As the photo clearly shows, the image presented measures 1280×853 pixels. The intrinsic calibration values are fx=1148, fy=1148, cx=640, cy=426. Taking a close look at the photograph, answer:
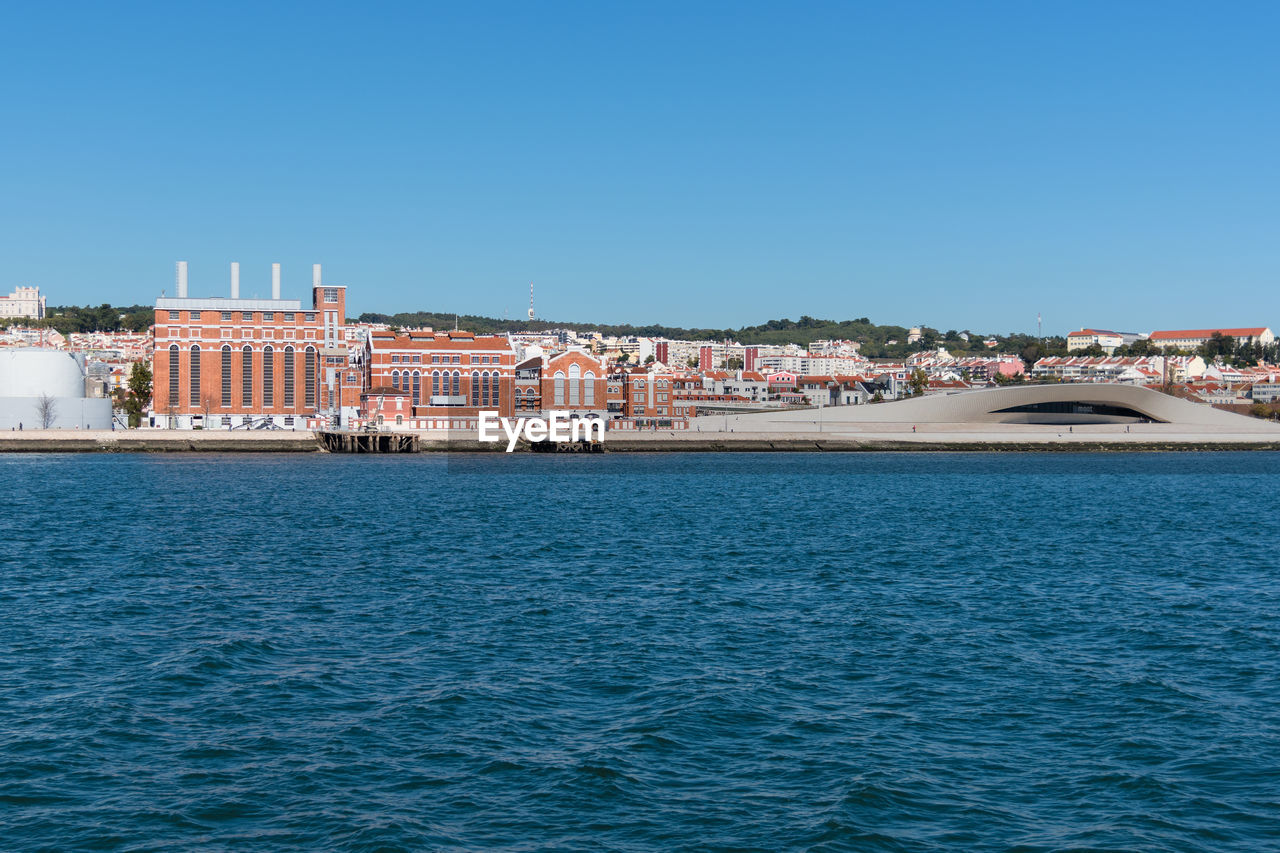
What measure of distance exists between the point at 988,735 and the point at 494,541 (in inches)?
840

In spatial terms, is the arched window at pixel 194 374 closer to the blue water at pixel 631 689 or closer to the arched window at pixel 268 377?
the arched window at pixel 268 377

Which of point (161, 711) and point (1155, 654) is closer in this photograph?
point (161, 711)

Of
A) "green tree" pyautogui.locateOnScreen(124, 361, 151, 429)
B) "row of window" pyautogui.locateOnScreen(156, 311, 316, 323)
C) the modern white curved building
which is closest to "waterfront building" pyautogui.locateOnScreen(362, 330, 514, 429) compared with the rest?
"row of window" pyautogui.locateOnScreen(156, 311, 316, 323)

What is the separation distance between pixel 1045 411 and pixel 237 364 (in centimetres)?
7260

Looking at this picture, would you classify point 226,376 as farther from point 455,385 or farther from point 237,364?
point 455,385

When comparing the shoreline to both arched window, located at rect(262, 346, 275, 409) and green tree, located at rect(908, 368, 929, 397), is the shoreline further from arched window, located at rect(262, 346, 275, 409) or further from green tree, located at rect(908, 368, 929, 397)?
green tree, located at rect(908, 368, 929, 397)

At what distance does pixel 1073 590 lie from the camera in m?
25.8

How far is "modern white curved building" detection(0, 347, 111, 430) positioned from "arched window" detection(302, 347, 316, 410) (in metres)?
17.3

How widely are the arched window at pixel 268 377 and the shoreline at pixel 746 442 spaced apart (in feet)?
20.8

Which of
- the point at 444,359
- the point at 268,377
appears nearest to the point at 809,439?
the point at 444,359

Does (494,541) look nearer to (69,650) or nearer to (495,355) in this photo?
(69,650)

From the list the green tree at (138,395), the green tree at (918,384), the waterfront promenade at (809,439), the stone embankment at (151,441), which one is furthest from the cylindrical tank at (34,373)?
the green tree at (918,384)

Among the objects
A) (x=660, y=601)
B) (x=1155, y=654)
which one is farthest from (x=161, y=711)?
(x=1155, y=654)

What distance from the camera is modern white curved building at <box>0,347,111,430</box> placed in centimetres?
9375
